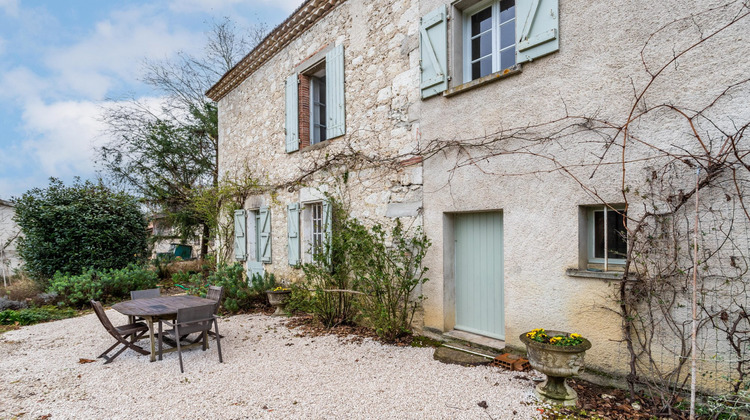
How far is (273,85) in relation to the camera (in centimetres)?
830

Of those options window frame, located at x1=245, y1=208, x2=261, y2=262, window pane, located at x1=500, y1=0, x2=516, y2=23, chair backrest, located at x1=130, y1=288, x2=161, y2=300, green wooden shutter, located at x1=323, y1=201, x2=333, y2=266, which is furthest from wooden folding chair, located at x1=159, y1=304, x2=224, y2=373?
window pane, located at x1=500, y1=0, x2=516, y2=23

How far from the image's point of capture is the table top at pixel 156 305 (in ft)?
14.9

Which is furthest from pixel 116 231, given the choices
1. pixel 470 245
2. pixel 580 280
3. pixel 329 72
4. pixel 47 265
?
pixel 580 280

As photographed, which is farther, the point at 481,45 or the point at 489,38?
the point at 481,45

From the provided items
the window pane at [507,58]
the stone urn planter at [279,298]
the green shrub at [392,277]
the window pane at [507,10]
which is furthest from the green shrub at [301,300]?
the window pane at [507,10]

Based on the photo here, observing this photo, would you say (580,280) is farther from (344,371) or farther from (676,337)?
(344,371)

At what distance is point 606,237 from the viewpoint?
3.68m

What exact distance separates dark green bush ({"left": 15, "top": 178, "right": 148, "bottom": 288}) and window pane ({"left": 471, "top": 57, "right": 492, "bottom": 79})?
9.09 metres

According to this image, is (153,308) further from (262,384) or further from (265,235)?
(265,235)

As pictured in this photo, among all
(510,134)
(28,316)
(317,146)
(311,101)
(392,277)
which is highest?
(311,101)

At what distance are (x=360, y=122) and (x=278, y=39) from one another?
3212mm

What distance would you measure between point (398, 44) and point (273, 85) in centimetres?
379

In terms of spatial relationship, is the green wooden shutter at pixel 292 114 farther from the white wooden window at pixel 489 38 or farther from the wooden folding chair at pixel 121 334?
the wooden folding chair at pixel 121 334

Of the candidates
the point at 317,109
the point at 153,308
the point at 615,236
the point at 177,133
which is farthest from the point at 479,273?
the point at 177,133
